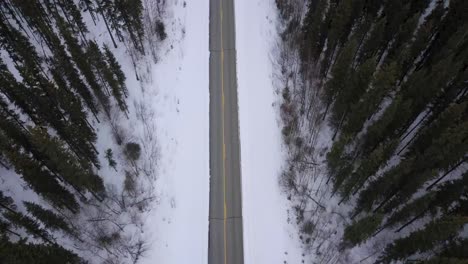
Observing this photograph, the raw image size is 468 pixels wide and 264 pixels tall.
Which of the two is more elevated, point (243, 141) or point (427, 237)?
point (243, 141)

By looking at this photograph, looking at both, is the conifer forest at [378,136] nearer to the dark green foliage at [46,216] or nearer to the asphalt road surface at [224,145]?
the asphalt road surface at [224,145]

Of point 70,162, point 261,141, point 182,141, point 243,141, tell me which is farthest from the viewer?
point 261,141

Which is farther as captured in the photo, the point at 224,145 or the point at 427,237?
the point at 224,145

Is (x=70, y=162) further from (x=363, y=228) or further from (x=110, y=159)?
(x=363, y=228)

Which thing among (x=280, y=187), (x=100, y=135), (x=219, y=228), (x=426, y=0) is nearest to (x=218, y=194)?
(x=219, y=228)

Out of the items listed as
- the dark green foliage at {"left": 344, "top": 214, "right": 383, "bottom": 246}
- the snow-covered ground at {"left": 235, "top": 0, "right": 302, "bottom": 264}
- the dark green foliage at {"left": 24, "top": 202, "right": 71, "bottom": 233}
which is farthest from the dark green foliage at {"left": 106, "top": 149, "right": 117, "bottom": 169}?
the dark green foliage at {"left": 344, "top": 214, "right": 383, "bottom": 246}

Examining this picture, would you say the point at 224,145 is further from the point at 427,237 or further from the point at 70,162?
the point at 427,237

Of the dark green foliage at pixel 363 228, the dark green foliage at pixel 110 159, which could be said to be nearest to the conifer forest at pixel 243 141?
the dark green foliage at pixel 363 228

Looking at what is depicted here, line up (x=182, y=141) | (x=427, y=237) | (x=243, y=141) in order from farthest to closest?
(x=182, y=141) → (x=243, y=141) → (x=427, y=237)

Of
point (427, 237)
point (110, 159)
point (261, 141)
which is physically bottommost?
point (427, 237)

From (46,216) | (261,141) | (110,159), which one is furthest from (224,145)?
(46,216)
